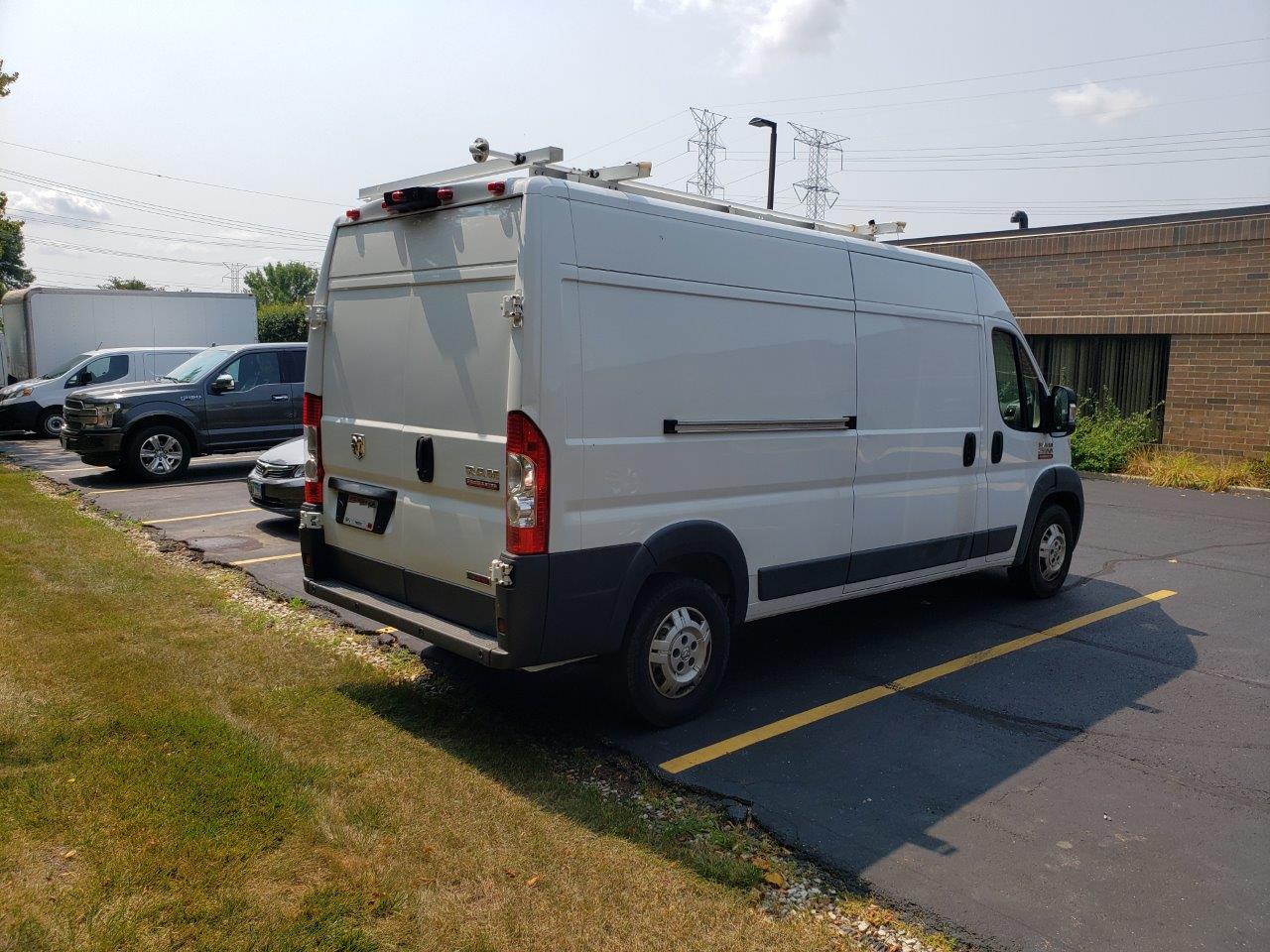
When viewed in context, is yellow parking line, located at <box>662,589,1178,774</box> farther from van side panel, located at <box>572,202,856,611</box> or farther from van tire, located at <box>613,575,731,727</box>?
van side panel, located at <box>572,202,856,611</box>

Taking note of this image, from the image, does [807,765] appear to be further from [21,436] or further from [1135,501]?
[21,436]

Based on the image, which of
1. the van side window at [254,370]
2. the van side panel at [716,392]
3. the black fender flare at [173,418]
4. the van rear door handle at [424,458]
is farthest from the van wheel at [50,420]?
the van side panel at [716,392]

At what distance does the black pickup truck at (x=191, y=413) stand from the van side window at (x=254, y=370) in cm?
1

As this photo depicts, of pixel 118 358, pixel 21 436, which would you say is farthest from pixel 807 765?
pixel 21 436

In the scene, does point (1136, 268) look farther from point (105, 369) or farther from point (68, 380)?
point (68, 380)

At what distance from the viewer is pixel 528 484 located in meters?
4.41

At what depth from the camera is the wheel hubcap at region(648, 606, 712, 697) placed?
5043 millimetres

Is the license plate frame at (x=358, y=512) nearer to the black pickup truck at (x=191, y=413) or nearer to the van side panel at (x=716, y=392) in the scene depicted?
the van side panel at (x=716, y=392)

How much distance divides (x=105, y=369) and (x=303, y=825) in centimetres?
1811

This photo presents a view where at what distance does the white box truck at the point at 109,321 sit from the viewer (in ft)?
76.1

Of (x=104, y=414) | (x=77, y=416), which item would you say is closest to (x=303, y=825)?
(x=104, y=414)

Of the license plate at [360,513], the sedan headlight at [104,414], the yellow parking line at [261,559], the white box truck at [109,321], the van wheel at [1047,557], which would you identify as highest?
the white box truck at [109,321]

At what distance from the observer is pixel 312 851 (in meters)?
3.69

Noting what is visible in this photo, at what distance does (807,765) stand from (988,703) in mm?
1487
